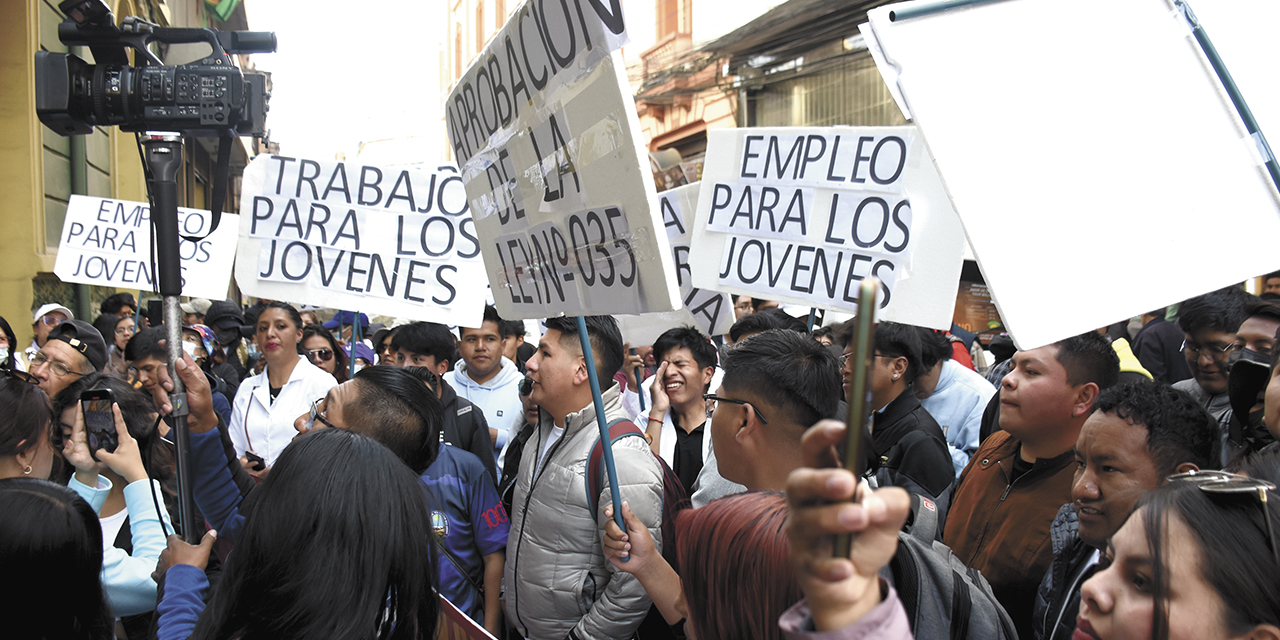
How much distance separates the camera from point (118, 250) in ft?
20.5

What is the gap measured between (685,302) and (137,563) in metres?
3.08

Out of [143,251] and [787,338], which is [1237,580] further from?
[143,251]

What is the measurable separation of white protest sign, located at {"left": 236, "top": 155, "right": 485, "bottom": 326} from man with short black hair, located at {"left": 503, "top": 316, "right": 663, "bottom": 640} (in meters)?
1.55

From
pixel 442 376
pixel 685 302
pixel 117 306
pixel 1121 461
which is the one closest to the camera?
pixel 1121 461

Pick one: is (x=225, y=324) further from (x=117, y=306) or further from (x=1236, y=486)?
(x=1236, y=486)

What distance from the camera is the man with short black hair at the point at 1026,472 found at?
2383 mm

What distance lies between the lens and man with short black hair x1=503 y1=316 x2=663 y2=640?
98.7 inches

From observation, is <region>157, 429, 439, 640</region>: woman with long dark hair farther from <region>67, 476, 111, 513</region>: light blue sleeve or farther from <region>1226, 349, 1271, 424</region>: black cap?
<region>1226, 349, 1271, 424</region>: black cap

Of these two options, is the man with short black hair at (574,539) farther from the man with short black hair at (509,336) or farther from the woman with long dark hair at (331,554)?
the man with short black hair at (509,336)

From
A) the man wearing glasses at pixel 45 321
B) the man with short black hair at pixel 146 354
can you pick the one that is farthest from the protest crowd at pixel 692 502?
the man wearing glasses at pixel 45 321

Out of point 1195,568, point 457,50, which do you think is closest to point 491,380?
point 1195,568

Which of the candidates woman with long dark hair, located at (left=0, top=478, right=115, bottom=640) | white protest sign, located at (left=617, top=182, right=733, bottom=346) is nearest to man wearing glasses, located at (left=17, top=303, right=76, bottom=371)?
white protest sign, located at (left=617, top=182, right=733, bottom=346)

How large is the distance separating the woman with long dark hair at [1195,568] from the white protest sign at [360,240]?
10.6 ft

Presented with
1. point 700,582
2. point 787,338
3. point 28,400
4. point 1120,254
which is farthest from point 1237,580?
point 28,400
